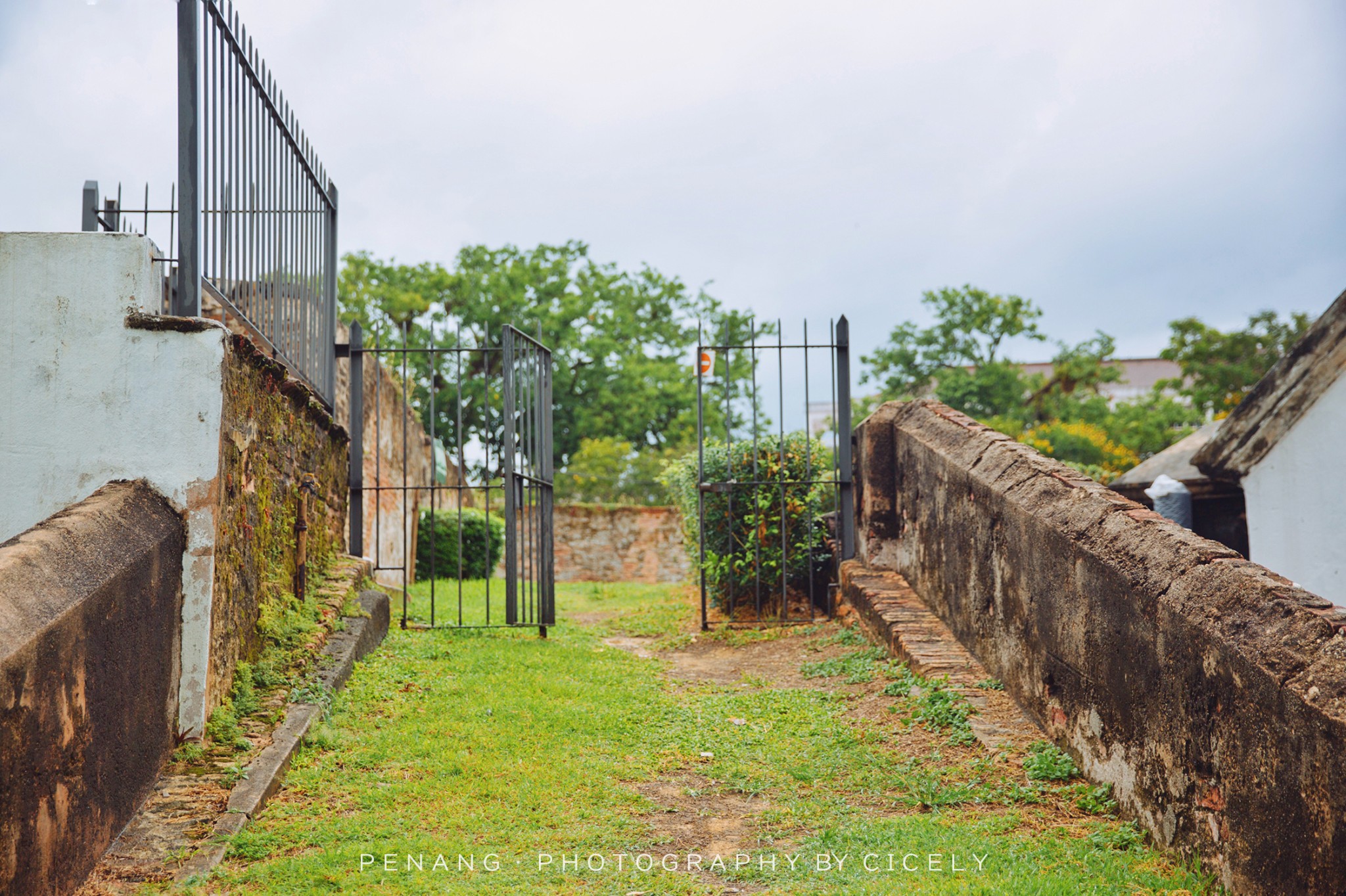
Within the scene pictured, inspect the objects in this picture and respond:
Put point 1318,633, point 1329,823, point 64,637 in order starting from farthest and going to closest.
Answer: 1. point 64,637
2. point 1318,633
3. point 1329,823

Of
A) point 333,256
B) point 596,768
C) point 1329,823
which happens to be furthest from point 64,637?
point 333,256

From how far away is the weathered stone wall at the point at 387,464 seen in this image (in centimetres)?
887

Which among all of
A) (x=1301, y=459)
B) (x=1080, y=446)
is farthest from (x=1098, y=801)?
(x=1080, y=446)

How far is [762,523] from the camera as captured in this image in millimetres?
7801

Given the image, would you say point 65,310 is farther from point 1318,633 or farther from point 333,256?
point 1318,633

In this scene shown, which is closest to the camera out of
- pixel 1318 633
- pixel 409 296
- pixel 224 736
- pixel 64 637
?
pixel 1318 633

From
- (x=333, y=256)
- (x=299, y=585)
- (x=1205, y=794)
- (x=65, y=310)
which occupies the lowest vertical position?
(x=1205, y=794)

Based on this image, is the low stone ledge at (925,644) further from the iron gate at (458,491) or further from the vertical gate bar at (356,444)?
the vertical gate bar at (356,444)

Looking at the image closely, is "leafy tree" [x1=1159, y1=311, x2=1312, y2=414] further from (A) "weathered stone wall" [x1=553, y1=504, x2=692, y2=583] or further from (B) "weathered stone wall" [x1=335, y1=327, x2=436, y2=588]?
(B) "weathered stone wall" [x1=335, y1=327, x2=436, y2=588]

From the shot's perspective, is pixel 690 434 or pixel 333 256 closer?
pixel 333 256

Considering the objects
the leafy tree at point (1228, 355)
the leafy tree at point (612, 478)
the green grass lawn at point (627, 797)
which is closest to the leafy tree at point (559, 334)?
the leafy tree at point (612, 478)

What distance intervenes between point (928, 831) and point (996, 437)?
2.50 metres

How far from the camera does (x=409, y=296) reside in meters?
24.5

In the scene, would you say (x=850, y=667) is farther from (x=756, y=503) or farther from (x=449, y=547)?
(x=449, y=547)
